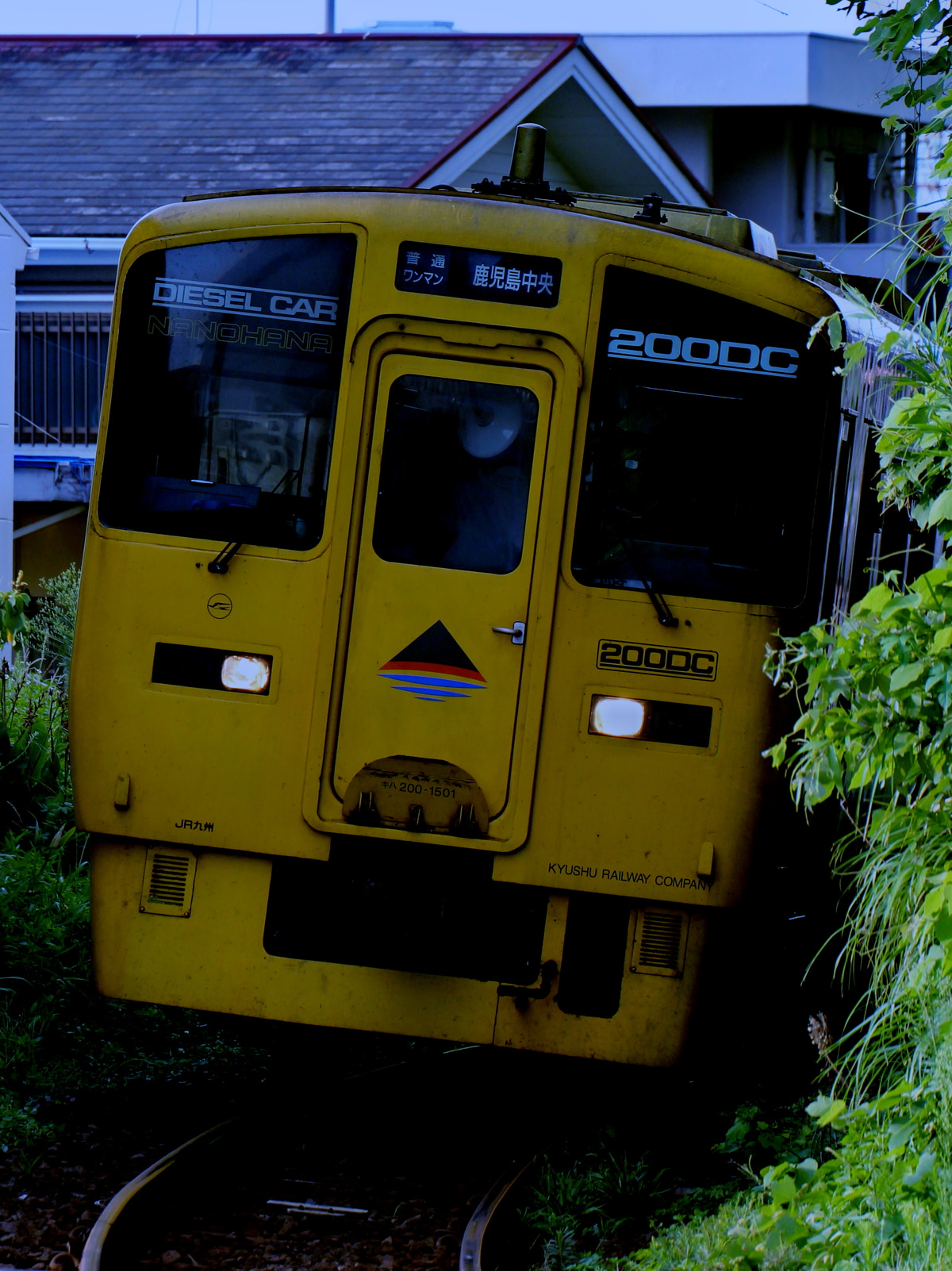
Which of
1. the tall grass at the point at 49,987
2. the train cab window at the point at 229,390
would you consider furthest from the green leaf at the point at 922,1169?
the tall grass at the point at 49,987

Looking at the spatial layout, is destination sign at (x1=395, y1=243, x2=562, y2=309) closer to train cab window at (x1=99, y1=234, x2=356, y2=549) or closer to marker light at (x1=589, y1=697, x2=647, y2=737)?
train cab window at (x1=99, y1=234, x2=356, y2=549)

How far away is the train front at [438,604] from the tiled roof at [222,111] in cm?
1001

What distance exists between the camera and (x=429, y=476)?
15.6 feet

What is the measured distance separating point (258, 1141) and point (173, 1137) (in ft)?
1.07

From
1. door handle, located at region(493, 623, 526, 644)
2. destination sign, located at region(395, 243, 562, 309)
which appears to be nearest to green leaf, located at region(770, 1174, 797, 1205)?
door handle, located at region(493, 623, 526, 644)

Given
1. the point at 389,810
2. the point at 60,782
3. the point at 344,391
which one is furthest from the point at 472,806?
the point at 60,782

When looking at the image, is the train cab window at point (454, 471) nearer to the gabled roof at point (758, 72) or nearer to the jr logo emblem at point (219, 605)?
the jr logo emblem at point (219, 605)

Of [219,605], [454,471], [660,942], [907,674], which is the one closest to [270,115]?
[454,471]

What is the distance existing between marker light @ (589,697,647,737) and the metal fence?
37.0 ft

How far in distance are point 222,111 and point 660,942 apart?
14.3 metres

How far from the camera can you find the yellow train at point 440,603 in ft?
15.4

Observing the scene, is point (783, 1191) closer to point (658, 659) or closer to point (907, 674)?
point (907, 674)

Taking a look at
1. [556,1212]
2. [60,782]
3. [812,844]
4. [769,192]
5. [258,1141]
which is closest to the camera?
[556,1212]

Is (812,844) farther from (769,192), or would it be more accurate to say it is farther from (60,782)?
(769,192)
